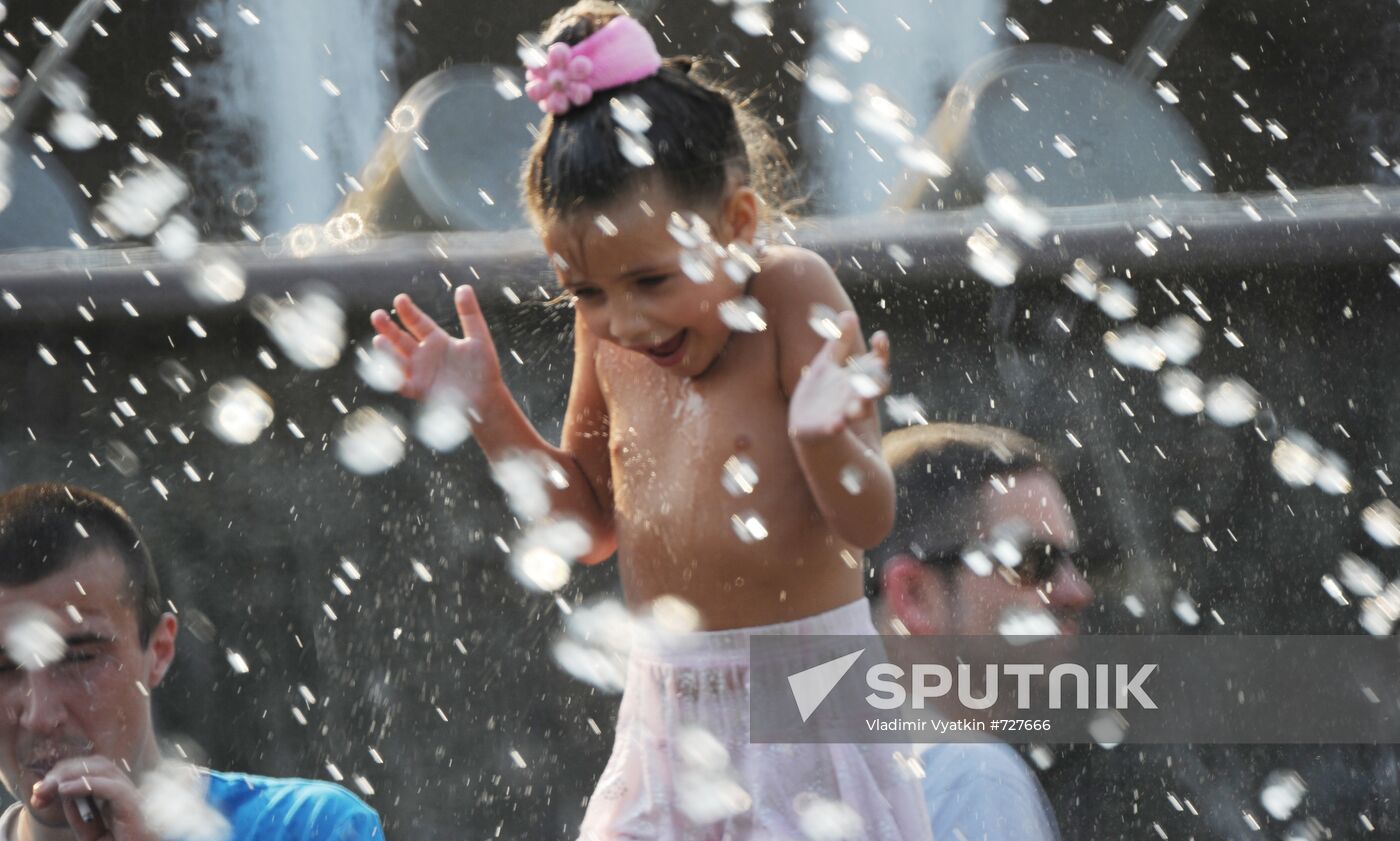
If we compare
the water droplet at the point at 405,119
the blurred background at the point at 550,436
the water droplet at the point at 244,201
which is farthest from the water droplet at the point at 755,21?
the blurred background at the point at 550,436

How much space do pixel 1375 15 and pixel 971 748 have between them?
15.0ft

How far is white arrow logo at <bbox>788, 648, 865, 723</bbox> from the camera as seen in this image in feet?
6.07

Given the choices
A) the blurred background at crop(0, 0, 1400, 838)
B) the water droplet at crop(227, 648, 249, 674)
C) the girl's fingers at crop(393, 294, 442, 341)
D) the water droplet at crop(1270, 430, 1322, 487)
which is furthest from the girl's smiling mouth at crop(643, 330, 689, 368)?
the water droplet at crop(1270, 430, 1322, 487)

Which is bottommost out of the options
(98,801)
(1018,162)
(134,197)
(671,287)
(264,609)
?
(134,197)

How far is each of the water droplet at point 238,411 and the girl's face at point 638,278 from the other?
743 millimetres

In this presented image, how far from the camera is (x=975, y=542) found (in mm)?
2270

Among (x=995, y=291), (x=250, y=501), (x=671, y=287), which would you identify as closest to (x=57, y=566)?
(x=250, y=501)

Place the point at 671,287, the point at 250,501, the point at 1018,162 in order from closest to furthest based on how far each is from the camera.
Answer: the point at 671,287
the point at 250,501
the point at 1018,162

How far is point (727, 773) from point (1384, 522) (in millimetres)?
1216

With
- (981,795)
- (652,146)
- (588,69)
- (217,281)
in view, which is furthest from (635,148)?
(981,795)

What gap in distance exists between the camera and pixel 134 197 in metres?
7.04

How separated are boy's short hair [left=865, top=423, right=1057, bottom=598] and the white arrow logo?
0.42 meters

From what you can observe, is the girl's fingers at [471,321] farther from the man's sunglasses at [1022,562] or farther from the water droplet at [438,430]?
the man's sunglasses at [1022,562]

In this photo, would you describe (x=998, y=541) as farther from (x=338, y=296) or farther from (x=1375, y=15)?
(x=1375, y=15)
